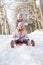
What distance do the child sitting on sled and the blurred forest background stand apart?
5 cm

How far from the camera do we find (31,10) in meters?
1.74

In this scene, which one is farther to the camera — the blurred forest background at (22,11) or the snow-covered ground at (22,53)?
the blurred forest background at (22,11)

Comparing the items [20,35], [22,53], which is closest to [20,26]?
[20,35]

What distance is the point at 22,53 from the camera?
5.18 ft

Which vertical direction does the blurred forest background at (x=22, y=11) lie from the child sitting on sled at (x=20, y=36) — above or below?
above

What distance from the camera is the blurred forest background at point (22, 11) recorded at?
171 centimetres

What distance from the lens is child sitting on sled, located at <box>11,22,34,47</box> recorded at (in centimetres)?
166

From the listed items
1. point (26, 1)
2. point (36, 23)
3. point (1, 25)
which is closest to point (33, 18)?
point (36, 23)

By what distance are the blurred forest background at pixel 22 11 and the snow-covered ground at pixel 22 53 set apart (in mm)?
67

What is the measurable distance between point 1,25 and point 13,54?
0.28m

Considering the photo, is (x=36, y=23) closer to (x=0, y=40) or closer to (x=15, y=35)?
(x=15, y=35)

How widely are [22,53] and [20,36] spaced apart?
0.52 ft

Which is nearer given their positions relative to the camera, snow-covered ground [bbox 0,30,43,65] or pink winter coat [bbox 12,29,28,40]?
snow-covered ground [bbox 0,30,43,65]

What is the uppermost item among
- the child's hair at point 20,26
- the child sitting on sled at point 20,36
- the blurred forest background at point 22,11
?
the blurred forest background at point 22,11
